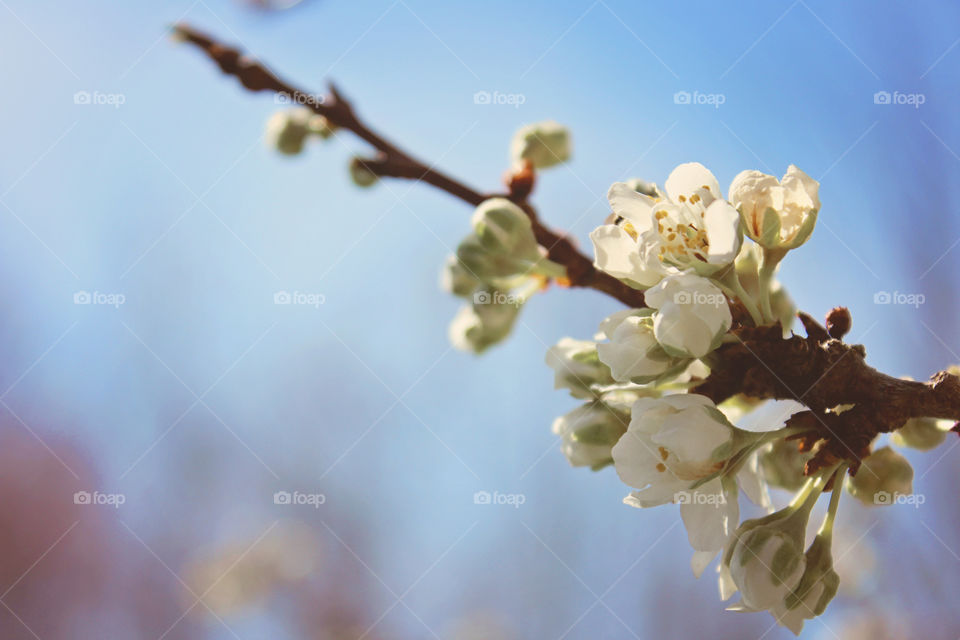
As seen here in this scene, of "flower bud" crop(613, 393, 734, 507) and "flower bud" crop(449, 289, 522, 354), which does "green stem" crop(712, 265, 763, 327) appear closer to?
"flower bud" crop(613, 393, 734, 507)

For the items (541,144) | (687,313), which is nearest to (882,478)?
(687,313)

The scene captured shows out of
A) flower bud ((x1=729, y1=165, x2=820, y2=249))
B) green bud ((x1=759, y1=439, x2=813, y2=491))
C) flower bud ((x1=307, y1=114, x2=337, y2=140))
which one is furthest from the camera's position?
flower bud ((x1=307, y1=114, x2=337, y2=140))

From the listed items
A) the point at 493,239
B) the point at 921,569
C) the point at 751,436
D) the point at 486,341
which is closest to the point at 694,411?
the point at 751,436

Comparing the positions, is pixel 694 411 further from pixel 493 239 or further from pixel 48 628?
pixel 48 628

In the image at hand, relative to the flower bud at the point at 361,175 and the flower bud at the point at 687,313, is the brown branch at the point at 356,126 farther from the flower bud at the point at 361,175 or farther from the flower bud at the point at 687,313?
the flower bud at the point at 687,313

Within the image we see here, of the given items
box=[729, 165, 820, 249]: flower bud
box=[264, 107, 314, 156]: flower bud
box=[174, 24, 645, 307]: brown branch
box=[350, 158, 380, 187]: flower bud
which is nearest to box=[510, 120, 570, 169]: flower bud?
box=[174, 24, 645, 307]: brown branch

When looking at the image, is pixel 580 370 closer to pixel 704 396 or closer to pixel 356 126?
pixel 704 396
